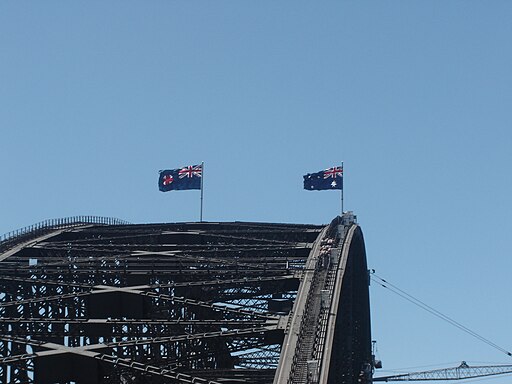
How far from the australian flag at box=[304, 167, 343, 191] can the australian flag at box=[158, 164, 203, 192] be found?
7192mm

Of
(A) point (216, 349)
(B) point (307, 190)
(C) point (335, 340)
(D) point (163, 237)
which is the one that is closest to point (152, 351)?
(A) point (216, 349)

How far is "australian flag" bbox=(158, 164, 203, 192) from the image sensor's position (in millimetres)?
93000

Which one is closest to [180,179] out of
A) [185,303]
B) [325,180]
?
[325,180]

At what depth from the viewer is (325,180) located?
9012cm

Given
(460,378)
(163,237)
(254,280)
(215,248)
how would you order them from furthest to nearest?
1. (460,378)
2. (163,237)
3. (215,248)
4. (254,280)

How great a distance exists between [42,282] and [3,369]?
9.26 metres

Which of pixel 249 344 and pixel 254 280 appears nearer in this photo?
pixel 249 344

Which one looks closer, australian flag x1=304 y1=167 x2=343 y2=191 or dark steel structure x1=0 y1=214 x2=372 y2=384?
dark steel structure x1=0 y1=214 x2=372 y2=384

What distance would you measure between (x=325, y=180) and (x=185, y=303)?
113 feet

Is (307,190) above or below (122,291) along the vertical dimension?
above

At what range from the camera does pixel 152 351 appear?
5744cm

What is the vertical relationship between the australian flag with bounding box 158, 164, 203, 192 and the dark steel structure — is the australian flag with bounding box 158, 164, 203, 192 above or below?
above

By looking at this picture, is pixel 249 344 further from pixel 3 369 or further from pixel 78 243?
pixel 78 243

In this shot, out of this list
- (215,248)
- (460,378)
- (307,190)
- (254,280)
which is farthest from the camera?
(460,378)
